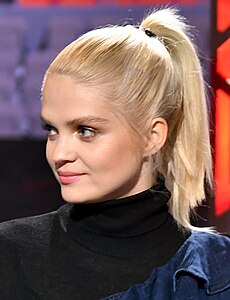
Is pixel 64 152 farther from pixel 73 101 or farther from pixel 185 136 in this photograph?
pixel 185 136

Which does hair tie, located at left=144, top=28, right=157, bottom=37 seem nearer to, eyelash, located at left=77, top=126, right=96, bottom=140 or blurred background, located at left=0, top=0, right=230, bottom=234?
eyelash, located at left=77, top=126, right=96, bottom=140

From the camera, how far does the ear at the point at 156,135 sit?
109cm

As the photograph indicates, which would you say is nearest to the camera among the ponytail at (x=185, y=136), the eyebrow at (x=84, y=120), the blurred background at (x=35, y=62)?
the eyebrow at (x=84, y=120)

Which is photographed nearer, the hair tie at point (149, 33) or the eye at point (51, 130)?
the eye at point (51, 130)

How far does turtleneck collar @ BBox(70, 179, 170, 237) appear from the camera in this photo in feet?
3.57

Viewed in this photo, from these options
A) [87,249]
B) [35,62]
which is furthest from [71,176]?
[35,62]

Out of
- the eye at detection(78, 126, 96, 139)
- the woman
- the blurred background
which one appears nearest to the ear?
the woman

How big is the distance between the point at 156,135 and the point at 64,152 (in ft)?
0.51

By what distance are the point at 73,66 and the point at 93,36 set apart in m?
0.07

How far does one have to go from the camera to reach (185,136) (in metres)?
1.17

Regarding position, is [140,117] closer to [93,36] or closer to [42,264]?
[93,36]

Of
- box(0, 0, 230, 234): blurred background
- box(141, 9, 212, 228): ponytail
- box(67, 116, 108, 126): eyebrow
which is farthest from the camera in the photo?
box(0, 0, 230, 234): blurred background

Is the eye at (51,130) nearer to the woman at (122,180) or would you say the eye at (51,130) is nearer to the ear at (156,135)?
the woman at (122,180)

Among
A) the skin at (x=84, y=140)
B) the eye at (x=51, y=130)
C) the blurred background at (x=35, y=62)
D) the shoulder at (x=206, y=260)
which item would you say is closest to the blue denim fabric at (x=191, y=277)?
the shoulder at (x=206, y=260)
